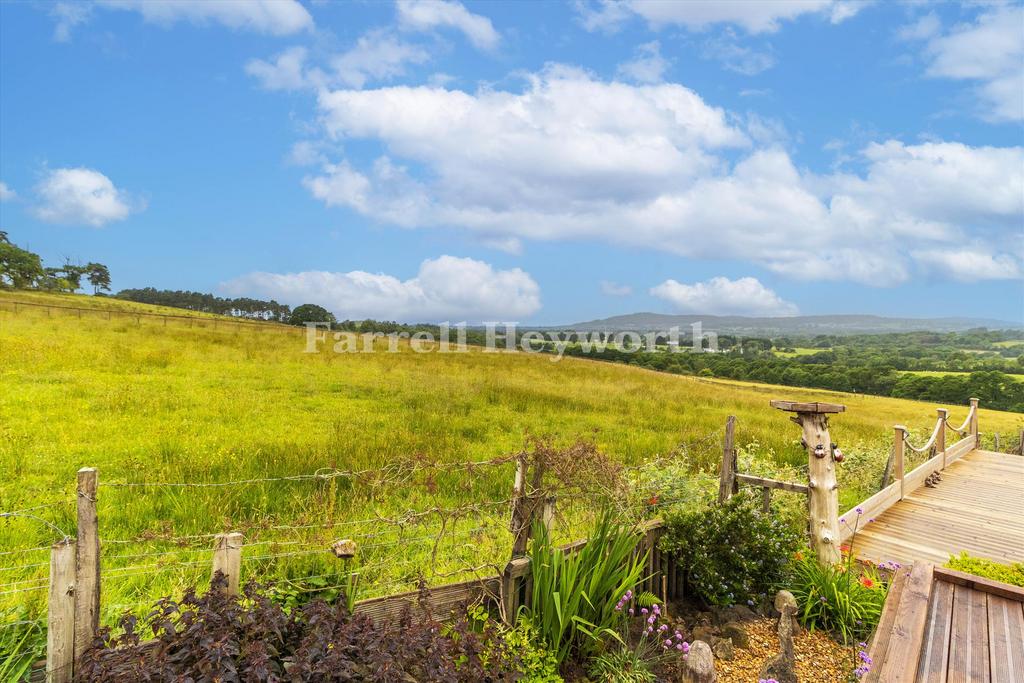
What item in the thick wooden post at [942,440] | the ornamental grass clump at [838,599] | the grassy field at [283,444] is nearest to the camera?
the ornamental grass clump at [838,599]

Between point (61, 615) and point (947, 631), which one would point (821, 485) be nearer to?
point (947, 631)

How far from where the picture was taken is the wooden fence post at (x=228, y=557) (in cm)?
317

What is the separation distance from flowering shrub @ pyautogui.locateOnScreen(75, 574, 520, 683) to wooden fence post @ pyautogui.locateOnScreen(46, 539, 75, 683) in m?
0.12

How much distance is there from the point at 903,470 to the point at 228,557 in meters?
10.6

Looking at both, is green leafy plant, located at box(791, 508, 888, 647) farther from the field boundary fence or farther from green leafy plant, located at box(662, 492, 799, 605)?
the field boundary fence

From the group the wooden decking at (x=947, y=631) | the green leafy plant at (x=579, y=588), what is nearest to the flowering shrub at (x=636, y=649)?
the green leafy plant at (x=579, y=588)

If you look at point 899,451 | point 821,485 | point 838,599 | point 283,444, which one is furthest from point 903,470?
point 283,444

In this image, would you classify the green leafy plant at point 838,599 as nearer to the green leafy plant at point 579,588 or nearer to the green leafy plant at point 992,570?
the green leafy plant at point 992,570

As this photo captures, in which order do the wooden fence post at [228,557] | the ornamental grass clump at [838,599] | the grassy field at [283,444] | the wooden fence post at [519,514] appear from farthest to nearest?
the grassy field at [283,444] < the ornamental grass clump at [838,599] < the wooden fence post at [519,514] < the wooden fence post at [228,557]

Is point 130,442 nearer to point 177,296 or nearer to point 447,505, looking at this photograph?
point 447,505

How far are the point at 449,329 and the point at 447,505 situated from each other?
55.4m

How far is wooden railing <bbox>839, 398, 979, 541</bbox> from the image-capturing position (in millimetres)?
7199

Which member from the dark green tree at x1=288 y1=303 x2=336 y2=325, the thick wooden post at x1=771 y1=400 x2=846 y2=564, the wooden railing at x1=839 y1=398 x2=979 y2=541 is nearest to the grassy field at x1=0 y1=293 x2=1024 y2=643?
the wooden railing at x1=839 y1=398 x2=979 y2=541

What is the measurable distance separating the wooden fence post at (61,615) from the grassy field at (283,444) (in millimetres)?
944
